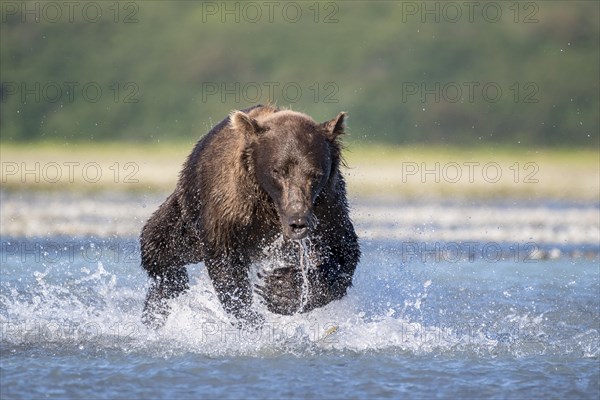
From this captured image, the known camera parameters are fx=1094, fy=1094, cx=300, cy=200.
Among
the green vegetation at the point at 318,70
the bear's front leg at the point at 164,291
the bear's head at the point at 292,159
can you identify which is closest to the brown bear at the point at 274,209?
the bear's head at the point at 292,159

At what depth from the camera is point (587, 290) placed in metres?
11.2

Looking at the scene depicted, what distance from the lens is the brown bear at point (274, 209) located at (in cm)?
776

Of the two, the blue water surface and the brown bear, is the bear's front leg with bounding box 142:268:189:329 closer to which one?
the blue water surface

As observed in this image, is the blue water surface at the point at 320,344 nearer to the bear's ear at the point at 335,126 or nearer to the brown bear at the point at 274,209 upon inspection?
the brown bear at the point at 274,209

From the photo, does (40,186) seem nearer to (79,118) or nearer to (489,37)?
(79,118)

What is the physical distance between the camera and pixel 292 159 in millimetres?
7727

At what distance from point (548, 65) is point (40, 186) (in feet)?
125

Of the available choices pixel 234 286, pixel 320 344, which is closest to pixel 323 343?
pixel 320 344

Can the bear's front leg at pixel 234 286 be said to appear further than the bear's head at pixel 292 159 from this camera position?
Yes

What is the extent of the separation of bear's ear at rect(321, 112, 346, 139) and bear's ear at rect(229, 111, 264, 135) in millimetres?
477

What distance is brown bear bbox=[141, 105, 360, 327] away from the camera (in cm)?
776

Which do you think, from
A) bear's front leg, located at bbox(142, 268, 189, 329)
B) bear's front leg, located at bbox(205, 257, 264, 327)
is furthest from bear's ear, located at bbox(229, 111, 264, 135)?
bear's front leg, located at bbox(142, 268, 189, 329)

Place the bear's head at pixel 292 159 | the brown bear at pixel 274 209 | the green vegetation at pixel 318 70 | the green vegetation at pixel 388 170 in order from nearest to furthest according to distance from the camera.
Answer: the bear's head at pixel 292 159 < the brown bear at pixel 274 209 < the green vegetation at pixel 388 170 < the green vegetation at pixel 318 70

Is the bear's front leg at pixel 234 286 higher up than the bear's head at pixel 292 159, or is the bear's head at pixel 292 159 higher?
the bear's head at pixel 292 159
